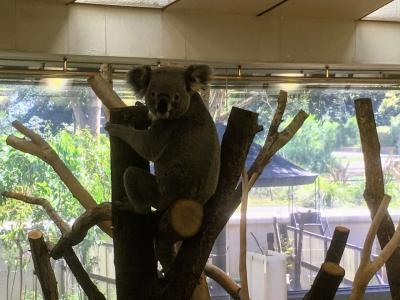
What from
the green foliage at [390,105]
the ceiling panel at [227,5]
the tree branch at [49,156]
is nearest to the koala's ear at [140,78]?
the tree branch at [49,156]

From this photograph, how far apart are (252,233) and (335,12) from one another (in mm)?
1831

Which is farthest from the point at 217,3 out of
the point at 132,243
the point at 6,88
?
the point at 132,243

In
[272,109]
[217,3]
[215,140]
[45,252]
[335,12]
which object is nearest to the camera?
[215,140]

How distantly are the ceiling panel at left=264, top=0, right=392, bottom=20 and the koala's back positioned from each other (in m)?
2.25

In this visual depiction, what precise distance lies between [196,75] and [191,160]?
293 mm

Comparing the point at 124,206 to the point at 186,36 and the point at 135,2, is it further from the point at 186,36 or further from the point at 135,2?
the point at 186,36

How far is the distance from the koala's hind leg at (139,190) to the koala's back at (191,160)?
77mm

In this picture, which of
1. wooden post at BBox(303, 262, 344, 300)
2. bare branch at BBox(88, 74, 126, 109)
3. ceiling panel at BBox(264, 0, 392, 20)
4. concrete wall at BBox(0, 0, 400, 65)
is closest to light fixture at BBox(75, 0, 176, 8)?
concrete wall at BBox(0, 0, 400, 65)

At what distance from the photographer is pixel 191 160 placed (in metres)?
1.84

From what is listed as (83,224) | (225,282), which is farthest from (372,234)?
(83,224)

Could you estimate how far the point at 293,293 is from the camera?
4836mm

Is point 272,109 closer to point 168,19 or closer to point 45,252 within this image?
point 168,19

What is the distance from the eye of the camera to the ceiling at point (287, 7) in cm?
389

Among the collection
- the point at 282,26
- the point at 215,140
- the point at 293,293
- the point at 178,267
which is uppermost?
the point at 282,26
